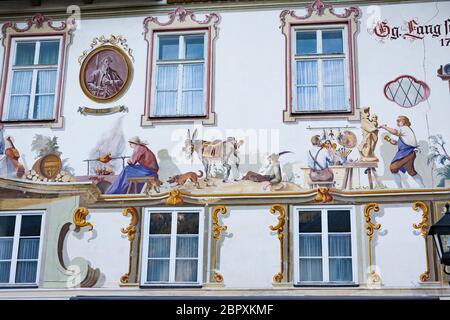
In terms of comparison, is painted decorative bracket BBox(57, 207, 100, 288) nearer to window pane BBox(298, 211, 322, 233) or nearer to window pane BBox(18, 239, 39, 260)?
window pane BBox(18, 239, 39, 260)

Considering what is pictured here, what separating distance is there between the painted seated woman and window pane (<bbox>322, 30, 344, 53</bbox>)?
9.10 ft

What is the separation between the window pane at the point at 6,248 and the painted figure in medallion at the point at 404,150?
199 inches

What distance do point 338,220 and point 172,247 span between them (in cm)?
213

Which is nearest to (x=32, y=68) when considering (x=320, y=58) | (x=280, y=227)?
(x=320, y=58)

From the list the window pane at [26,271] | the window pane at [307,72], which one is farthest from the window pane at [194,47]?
the window pane at [26,271]

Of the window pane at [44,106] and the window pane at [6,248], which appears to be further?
the window pane at [44,106]

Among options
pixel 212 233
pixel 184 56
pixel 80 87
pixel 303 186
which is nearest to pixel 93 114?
pixel 80 87

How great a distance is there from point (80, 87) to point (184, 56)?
59.1 inches

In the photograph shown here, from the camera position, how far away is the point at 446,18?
10875 millimetres

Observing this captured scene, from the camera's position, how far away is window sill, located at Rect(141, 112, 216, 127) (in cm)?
1073

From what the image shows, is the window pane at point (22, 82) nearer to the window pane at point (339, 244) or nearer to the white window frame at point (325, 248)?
the white window frame at point (325, 248)

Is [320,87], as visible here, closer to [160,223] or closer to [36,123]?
[160,223]

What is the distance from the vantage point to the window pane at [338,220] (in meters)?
10.1

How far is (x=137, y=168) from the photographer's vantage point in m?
10.6
